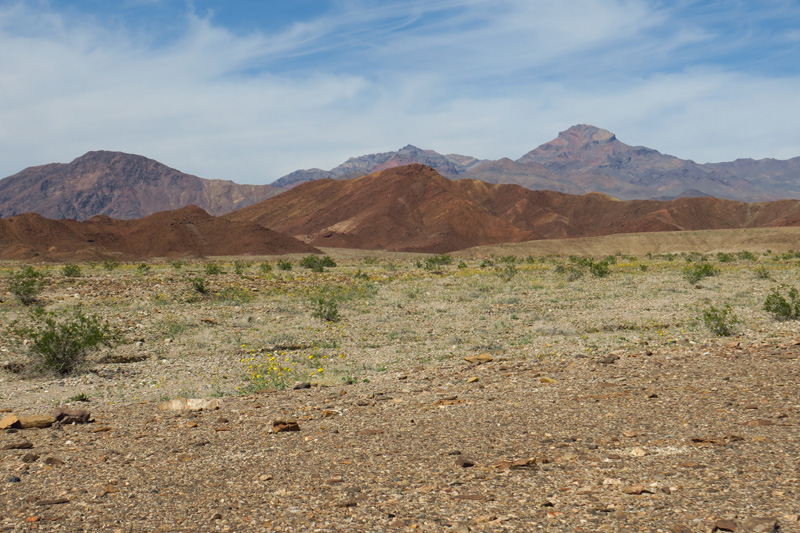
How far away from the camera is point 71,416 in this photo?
7.59 metres

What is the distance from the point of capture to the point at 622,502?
463 cm

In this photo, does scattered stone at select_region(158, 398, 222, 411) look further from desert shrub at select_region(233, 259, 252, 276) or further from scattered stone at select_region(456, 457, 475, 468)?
desert shrub at select_region(233, 259, 252, 276)

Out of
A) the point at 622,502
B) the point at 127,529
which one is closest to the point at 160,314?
the point at 127,529

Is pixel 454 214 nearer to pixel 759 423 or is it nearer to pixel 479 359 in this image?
pixel 479 359

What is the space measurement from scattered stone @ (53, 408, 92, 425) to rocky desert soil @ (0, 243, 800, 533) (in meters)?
0.03

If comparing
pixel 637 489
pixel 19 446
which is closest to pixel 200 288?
pixel 19 446

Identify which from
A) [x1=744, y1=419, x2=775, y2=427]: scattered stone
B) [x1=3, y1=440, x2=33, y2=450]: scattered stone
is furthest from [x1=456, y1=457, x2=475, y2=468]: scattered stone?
[x1=3, y1=440, x2=33, y2=450]: scattered stone

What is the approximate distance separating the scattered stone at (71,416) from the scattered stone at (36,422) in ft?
0.32

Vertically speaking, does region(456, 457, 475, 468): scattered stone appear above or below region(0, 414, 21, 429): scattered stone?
below

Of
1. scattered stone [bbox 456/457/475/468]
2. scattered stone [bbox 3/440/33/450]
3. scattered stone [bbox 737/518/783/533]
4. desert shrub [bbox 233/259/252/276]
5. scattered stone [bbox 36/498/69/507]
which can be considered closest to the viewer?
scattered stone [bbox 737/518/783/533]

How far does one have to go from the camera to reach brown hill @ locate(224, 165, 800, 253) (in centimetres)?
12688

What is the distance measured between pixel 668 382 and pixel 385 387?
4354 millimetres

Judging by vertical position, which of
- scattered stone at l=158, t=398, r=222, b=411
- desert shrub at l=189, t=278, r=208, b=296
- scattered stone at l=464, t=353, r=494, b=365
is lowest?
scattered stone at l=464, t=353, r=494, b=365

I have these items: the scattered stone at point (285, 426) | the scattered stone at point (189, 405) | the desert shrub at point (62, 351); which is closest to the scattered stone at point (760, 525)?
the scattered stone at point (285, 426)
